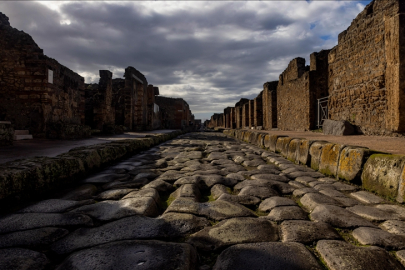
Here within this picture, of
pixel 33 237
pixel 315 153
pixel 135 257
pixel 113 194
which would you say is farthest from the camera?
pixel 315 153

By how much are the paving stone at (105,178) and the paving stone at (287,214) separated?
1782 millimetres

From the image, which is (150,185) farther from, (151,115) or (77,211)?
(151,115)

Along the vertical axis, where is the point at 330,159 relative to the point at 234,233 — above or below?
above

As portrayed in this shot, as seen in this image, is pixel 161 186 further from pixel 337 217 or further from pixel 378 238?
pixel 378 238

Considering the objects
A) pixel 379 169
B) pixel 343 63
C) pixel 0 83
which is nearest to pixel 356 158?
pixel 379 169

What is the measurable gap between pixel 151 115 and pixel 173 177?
16.5 m

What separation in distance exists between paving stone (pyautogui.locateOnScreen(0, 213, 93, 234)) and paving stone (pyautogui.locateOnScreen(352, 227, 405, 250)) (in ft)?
5.12

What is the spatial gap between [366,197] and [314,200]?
0.49m

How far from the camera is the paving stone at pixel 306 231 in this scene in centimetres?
131

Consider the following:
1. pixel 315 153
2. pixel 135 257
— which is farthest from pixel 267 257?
pixel 315 153

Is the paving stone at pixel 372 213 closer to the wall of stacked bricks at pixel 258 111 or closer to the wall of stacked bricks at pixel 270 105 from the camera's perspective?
the wall of stacked bricks at pixel 270 105

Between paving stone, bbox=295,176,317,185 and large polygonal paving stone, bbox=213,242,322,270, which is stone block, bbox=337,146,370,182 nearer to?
paving stone, bbox=295,176,317,185

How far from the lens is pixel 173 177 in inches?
112

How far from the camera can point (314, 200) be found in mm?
1942
